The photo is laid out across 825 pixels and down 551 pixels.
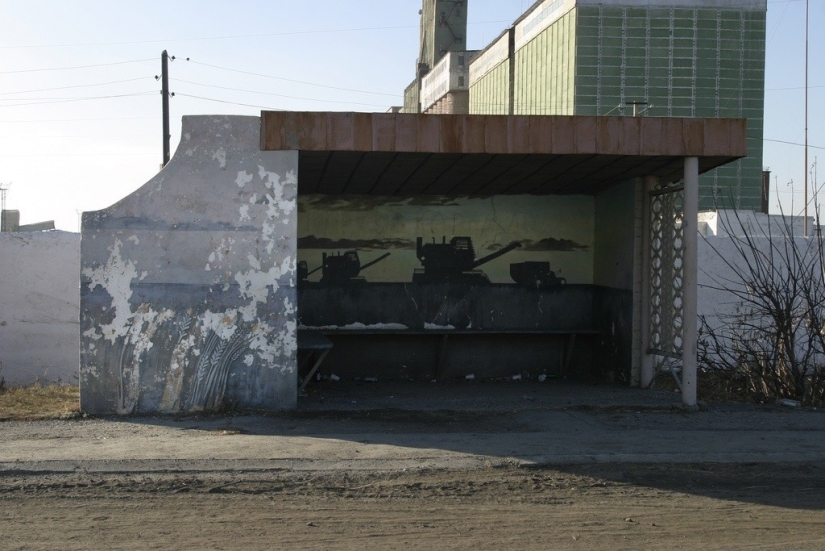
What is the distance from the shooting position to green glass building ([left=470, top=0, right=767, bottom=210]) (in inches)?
1416

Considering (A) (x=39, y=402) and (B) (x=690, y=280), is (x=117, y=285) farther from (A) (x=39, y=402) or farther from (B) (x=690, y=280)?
(B) (x=690, y=280)

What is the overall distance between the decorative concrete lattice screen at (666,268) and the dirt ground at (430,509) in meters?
3.40

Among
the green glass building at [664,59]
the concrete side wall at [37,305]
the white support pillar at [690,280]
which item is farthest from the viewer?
the green glass building at [664,59]

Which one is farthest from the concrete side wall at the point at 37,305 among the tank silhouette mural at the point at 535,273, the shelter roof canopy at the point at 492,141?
the tank silhouette mural at the point at 535,273

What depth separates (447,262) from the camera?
12.9 m

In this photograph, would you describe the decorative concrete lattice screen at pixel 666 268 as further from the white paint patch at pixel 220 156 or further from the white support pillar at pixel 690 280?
the white paint patch at pixel 220 156

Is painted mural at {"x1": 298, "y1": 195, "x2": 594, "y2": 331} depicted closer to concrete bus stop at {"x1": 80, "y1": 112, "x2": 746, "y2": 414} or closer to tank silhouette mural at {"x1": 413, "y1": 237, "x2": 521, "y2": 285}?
tank silhouette mural at {"x1": 413, "y1": 237, "x2": 521, "y2": 285}

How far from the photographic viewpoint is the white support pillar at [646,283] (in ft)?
37.2

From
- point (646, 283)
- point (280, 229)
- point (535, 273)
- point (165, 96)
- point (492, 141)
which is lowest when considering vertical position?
point (646, 283)

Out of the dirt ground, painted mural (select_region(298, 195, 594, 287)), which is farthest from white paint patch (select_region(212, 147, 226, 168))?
the dirt ground

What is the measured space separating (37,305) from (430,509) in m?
9.15

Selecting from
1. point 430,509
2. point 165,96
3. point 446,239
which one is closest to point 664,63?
point 165,96

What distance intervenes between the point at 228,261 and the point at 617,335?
17.8 ft

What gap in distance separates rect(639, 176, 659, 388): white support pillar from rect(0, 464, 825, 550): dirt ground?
3.78 meters
